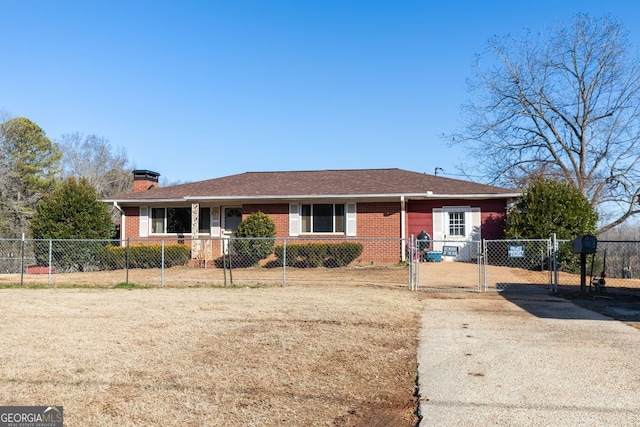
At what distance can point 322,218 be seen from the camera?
65.8ft

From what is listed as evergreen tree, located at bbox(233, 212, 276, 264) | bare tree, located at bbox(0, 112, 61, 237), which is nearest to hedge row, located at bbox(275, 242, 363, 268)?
evergreen tree, located at bbox(233, 212, 276, 264)

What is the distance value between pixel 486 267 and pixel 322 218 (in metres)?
8.21

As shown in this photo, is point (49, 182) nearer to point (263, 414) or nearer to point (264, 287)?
point (264, 287)

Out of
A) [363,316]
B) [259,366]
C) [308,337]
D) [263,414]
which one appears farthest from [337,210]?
[263,414]

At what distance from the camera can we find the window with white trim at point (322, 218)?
19.9 m

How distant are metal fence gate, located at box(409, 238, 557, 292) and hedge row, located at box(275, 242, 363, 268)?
7.85 feet

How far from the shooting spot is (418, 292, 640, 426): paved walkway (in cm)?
420

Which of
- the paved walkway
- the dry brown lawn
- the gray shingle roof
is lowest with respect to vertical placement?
the paved walkway

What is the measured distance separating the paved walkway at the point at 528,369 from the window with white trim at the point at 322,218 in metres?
10.6

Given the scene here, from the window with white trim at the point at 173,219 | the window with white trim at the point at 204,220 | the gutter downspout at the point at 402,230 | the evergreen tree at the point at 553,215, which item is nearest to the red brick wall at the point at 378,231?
the gutter downspout at the point at 402,230

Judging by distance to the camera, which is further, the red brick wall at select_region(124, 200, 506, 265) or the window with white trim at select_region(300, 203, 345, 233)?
the window with white trim at select_region(300, 203, 345, 233)

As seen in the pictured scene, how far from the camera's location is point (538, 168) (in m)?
29.8

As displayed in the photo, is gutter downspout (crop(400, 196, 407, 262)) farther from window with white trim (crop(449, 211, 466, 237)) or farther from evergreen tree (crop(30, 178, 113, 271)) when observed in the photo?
evergreen tree (crop(30, 178, 113, 271))

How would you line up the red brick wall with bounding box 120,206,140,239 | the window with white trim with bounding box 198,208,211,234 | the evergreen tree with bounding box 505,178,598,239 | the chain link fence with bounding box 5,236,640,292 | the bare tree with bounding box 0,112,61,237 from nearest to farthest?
the chain link fence with bounding box 5,236,640,292
the evergreen tree with bounding box 505,178,598,239
the window with white trim with bounding box 198,208,211,234
the red brick wall with bounding box 120,206,140,239
the bare tree with bounding box 0,112,61,237
